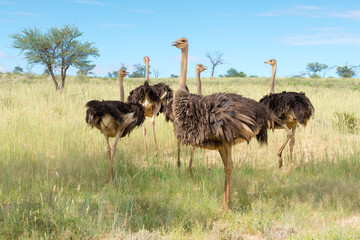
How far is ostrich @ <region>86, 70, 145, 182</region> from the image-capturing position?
4.86 meters

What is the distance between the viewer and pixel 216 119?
3.86 m

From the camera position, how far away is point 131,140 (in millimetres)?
7945

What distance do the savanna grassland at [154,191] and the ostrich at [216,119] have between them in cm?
60

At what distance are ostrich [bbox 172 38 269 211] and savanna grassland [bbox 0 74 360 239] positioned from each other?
0.60 m

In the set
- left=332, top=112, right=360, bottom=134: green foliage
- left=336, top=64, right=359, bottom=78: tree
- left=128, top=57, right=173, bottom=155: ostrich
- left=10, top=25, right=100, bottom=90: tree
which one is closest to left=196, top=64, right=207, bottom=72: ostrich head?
left=128, top=57, right=173, bottom=155: ostrich

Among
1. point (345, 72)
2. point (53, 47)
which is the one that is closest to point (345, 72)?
point (345, 72)

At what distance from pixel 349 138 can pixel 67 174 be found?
21.8ft

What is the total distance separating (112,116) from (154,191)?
1223mm

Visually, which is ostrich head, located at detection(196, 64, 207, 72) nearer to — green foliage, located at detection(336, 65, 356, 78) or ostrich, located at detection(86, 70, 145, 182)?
ostrich, located at detection(86, 70, 145, 182)

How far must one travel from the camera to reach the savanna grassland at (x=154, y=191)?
12.0ft

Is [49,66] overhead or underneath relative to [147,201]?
overhead

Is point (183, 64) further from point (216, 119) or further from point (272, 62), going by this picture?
point (272, 62)

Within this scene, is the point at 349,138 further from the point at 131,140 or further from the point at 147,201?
the point at 147,201

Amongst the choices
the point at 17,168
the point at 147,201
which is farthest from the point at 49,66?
the point at 147,201
